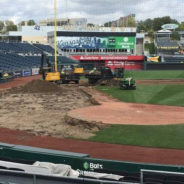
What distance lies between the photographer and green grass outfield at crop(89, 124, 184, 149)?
13695mm

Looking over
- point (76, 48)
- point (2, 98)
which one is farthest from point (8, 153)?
point (76, 48)

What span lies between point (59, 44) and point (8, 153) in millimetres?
78387

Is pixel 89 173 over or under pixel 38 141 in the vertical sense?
over

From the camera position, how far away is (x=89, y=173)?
7.90 meters

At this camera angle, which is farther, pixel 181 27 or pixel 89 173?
pixel 181 27

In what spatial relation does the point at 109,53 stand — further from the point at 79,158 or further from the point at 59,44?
the point at 79,158

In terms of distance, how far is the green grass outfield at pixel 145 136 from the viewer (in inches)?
539

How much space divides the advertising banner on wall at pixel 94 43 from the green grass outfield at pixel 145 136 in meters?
71.0

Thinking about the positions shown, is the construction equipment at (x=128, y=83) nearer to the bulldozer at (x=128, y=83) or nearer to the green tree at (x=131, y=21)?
the bulldozer at (x=128, y=83)

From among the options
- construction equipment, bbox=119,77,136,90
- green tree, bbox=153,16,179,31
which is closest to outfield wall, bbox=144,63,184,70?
construction equipment, bbox=119,77,136,90

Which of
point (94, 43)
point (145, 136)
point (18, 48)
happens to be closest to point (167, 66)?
point (94, 43)

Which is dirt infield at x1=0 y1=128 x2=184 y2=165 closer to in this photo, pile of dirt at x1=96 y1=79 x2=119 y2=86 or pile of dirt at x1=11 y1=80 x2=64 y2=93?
pile of dirt at x1=11 y1=80 x2=64 y2=93

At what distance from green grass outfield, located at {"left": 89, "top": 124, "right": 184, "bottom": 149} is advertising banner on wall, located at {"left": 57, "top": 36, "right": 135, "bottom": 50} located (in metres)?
71.0

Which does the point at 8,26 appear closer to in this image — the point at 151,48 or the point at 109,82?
the point at 151,48
